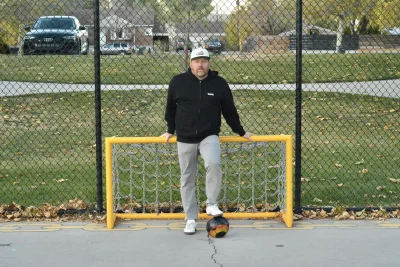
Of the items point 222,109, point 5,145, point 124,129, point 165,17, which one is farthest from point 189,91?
point 124,129

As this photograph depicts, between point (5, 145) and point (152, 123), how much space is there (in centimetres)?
349

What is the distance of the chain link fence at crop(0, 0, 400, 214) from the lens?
28.1 feet

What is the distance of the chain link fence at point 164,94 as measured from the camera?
8.55 meters

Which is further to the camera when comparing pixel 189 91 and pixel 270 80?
pixel 270 80

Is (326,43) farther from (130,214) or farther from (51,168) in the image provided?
(130,214)

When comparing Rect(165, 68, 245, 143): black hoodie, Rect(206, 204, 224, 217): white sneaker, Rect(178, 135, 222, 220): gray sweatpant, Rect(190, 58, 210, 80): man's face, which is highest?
Rect(190, 58, 210, 80): man's face

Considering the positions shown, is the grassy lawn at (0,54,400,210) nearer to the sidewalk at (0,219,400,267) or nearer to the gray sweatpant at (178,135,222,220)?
the sidewalk at (0,219,400,267)

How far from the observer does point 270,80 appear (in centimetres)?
1745

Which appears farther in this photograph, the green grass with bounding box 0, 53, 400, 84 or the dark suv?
the green grass with bounding box 0, 53, 400, 84

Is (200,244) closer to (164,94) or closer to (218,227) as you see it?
(218,227)

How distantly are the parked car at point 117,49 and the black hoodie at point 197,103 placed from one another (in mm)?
3831

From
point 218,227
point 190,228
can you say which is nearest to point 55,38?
point 190,228

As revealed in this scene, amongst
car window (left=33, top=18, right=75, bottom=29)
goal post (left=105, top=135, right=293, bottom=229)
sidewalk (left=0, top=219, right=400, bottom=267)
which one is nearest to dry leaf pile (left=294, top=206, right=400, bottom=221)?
sidewalk (left=0, top=219, right=400, bottom=267)

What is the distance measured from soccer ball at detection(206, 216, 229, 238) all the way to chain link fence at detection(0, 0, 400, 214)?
3.89ft
